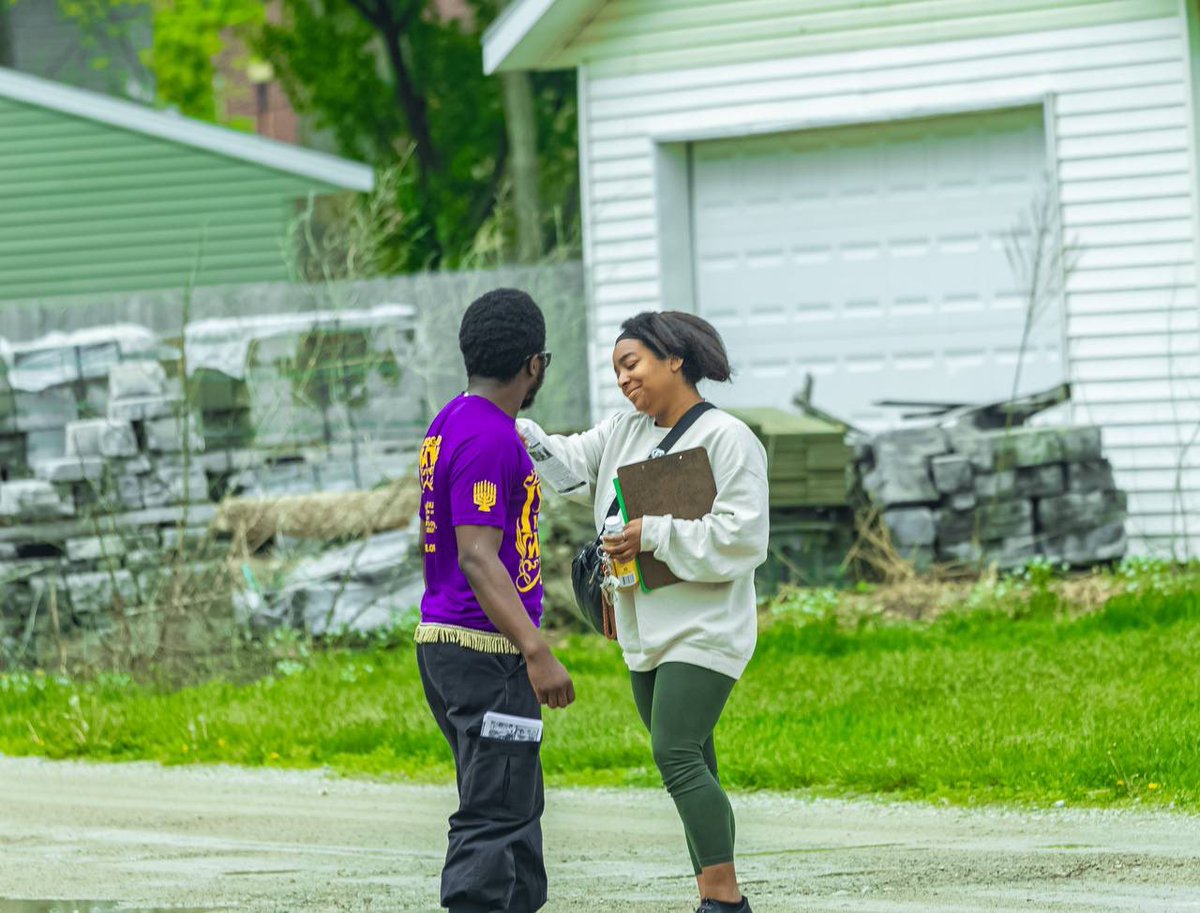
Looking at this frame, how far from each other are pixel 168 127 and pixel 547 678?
1728cm

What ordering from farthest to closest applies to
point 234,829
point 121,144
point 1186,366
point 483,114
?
point 483,114
point 121,144
point 1186,366
point 234,829

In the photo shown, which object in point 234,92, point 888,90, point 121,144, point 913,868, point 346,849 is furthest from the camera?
point 234,92

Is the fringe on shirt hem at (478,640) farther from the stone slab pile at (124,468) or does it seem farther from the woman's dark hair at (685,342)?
the stone slab pile at (124,468)

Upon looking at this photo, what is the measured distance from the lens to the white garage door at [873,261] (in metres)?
13.3

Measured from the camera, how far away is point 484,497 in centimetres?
478

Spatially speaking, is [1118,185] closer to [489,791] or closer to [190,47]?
[489,791]

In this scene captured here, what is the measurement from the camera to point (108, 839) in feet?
23.4

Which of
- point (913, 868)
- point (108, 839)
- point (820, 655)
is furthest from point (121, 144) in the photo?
point (913, 868)

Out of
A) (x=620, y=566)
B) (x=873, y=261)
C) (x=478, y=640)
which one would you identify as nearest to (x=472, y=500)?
(x=478, y=640)

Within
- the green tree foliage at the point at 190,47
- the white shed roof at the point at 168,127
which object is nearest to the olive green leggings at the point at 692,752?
the white shed roof at the point at 168,127

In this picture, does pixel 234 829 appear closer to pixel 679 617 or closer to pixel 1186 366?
pixel 679 617

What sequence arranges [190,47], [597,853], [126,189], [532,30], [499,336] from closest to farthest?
[499,336]
[597,853]
[532,30]
[126,189]
[190,47]

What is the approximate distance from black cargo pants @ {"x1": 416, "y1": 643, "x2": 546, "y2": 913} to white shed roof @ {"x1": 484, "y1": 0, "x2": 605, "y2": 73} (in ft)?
31.6

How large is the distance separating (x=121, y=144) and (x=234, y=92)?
1605 cm
